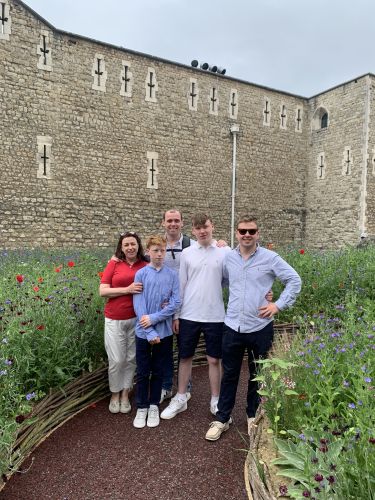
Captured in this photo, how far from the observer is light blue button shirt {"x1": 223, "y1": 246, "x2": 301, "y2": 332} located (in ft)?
9.64

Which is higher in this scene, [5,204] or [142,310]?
[5,204]

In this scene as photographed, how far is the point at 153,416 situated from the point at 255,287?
53.9 inches

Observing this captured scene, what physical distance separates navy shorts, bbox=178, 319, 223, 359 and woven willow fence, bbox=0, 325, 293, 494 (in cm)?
87

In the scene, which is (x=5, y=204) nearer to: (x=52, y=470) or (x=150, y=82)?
(x=150, y=82)

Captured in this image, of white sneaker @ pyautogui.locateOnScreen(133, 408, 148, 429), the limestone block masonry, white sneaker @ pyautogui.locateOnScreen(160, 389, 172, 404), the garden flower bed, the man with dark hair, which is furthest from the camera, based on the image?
the limestone block masonry

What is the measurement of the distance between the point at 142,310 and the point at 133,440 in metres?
0.98

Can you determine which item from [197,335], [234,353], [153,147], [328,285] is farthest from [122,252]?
[153,147]

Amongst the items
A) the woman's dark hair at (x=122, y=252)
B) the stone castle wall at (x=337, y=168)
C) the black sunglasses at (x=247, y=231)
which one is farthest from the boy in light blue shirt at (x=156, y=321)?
the stone castle wall at (x=337, y=168)

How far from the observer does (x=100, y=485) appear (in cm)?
248

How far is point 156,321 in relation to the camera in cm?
318

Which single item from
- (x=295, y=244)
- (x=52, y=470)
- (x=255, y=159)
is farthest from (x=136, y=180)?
(x=52, y=470)

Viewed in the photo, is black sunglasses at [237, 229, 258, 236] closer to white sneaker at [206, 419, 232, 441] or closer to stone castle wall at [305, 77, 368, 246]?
white sneaker at [206, 419, 232, 441]

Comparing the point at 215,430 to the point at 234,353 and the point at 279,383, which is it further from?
the point at 279,383

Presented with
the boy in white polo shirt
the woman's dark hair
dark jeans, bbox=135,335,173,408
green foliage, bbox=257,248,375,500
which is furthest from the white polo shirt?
green foliage, bbox=257,248,375,500
